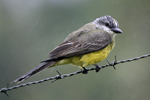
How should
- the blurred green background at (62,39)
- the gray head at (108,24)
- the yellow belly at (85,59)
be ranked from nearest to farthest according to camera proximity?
the yellow belly at (85,59) < the gray head at (108,24) < the blurred green background at (62,39)

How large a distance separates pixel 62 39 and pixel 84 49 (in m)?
7.62

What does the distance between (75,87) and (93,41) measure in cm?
523

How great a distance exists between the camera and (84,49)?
5707 millimetres

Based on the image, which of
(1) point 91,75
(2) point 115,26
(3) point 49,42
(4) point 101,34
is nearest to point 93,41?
(4) point 101,34

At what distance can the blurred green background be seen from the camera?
10992 mm

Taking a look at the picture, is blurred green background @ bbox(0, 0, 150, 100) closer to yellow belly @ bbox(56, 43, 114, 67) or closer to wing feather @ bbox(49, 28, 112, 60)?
wing feather @ bbox(49, 28, 112, 60)

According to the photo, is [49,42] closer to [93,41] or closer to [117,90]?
[117,90]

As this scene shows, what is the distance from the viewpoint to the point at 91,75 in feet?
36.3

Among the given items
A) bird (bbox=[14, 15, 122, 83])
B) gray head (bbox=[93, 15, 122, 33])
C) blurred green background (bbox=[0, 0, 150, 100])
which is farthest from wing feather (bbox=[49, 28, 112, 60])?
blurred green background (bbox=[0, 0, 150, 100])

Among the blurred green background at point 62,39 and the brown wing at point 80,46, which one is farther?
the blurred green background at point 62,39

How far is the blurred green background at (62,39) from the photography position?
11.0m

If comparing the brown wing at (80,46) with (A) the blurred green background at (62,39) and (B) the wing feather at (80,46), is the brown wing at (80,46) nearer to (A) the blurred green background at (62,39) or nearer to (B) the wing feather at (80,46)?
(B) the wing feather at (80,46)

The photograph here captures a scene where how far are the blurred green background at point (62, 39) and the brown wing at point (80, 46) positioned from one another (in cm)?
453

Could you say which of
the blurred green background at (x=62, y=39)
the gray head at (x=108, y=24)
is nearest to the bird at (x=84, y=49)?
the gray head at (x=108, y=24)
